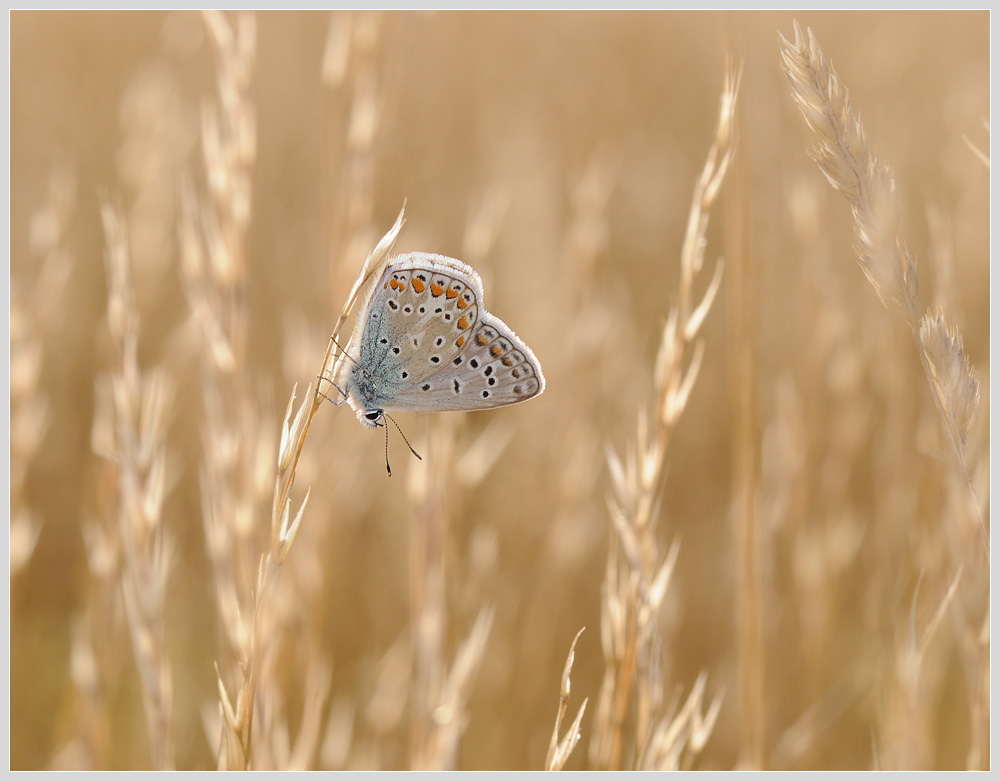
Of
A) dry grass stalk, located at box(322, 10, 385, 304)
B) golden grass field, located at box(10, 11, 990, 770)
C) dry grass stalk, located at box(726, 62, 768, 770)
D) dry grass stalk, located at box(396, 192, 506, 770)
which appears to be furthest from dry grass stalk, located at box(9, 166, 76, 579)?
dry grass stalk, located at box(726, 62, 768, 770)

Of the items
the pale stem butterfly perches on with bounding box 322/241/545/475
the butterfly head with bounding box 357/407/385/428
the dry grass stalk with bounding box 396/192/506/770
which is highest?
the pale stem butterfly perches on with bounding box 322/241/545/475

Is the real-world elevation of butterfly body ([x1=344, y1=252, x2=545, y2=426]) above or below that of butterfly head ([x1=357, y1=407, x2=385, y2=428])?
above

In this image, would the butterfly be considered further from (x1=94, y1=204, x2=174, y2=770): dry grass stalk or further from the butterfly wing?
(x1=94, y1=204, x2=174, y2=770): dry grass stalk

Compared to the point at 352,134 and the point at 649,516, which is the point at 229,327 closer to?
the point at 352,134

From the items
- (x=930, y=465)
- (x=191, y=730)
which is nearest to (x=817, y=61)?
(x=930, y=465)

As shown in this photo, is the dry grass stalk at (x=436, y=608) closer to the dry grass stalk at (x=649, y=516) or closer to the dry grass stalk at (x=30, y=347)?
the dry grass stalk at (x=649, y=516)

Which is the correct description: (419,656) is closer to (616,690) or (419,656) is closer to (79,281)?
(616,690)

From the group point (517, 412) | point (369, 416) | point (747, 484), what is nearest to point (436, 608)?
point (369, 416)
